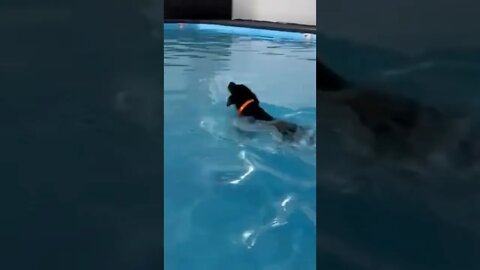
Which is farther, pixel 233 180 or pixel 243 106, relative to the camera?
pixel 243 106

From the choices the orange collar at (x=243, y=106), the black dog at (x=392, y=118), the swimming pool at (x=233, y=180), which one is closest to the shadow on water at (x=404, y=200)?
the black dog at (x=392, y=118)

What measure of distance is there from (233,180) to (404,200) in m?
1.46

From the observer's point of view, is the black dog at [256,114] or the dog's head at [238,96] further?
the dog's head at [238,96]

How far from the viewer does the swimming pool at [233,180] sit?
4.64 feet

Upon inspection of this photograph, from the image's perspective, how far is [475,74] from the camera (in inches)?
19.8

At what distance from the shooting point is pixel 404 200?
0.56 m

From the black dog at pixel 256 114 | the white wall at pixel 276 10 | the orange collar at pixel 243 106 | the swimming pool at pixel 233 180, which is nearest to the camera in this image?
the swimming pool at pixel 233 180
